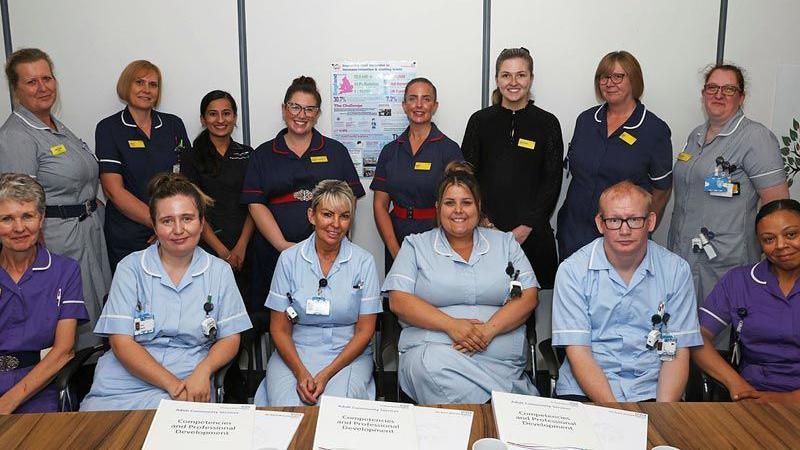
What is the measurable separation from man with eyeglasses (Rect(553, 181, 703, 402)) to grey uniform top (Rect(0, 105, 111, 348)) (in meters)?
2.38

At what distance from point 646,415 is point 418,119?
206 cm

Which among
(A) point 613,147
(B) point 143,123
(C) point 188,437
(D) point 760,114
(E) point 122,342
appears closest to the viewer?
(C) point 188,437

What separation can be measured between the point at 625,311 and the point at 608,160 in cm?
107

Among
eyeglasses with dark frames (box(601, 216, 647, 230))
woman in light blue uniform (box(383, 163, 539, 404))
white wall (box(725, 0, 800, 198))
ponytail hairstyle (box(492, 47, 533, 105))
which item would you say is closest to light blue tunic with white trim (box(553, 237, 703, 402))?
eyeglasses with dark frames (box(601, 216, 647, 230))

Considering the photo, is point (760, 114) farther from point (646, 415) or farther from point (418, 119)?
point (646, 415)

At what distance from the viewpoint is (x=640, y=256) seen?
2.50 m

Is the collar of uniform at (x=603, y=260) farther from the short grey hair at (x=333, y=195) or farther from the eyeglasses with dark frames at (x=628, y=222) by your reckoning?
the short grey hair at (x=333, y=195)

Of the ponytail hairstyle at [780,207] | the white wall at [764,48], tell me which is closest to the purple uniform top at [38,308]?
the ponytail hairstyle at [780,207]

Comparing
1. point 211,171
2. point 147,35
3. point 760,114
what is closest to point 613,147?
point 760,114

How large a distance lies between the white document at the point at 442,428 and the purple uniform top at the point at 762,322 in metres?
1.40

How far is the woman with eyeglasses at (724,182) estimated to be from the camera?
3.15 meters

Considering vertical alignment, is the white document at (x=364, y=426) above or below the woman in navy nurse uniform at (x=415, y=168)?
below

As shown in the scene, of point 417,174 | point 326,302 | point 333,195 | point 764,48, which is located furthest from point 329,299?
point 764,48

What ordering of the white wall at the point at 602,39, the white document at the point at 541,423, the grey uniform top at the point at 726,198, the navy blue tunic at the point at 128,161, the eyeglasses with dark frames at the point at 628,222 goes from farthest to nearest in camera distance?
1. the white wall at the point at 602,39
2. the navy blue tunic at the point at 128,161
3. the grey uniform top at the point at 726,198
4. the eyeglasses with dark frames at the point at 628,222
5. the white document at the point at 541,423
